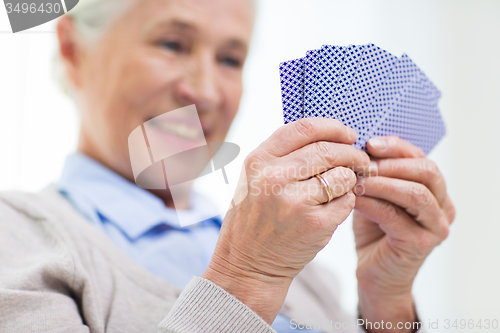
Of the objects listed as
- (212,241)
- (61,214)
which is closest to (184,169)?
(212,241)

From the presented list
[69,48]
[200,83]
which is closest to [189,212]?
[200,83]

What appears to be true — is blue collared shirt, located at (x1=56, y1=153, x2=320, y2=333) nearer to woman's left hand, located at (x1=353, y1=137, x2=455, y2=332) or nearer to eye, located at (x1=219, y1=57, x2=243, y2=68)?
woman's left hand, located at (x1=353, y1=137, x2=455, y2=332)

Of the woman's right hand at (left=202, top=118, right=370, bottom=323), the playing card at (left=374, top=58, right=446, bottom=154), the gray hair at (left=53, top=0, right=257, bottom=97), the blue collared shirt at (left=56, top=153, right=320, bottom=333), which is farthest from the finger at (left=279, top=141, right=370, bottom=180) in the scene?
the gray hair at (left=53, top=0, right=257, bottom=97)

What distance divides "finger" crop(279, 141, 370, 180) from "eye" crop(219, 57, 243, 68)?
16.4 inches

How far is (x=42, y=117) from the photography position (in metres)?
0.99

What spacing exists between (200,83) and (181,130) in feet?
0.34

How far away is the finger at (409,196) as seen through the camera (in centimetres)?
52

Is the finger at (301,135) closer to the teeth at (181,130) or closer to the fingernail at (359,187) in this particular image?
the fingernail at (359,187)

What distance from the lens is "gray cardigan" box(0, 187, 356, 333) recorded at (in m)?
0.43

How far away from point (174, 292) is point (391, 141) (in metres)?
0.40

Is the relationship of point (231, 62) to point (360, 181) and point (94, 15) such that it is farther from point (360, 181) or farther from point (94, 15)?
point (360, 181)

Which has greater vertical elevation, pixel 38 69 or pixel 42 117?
pixel 38 69

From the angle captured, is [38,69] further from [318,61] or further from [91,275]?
[318,61]

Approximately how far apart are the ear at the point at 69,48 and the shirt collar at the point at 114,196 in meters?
0.18
